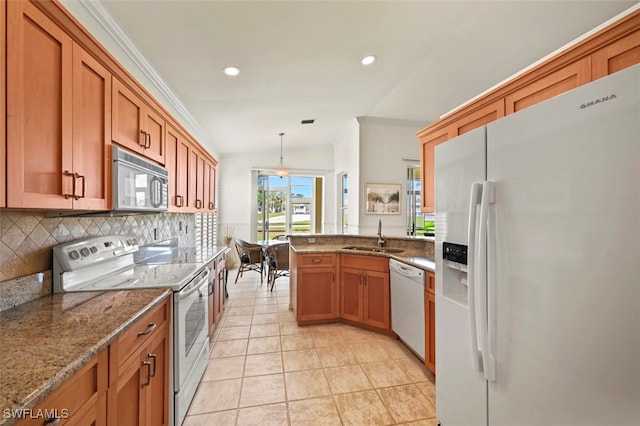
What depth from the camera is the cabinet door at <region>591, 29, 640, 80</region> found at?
3.99 feet

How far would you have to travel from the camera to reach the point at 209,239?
16.3 ft

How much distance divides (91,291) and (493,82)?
442 cm

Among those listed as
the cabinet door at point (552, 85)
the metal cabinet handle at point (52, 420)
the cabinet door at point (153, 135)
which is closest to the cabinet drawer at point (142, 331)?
the metal cabinet handle at point (52, 420)

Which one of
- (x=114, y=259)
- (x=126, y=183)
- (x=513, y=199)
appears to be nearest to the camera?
(x=513, y=199)

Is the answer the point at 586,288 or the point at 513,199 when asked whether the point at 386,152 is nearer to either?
the point at 513,199

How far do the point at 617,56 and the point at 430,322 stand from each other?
6.46 feet

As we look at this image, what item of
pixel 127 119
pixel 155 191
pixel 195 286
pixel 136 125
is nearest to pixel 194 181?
pixel 155 191

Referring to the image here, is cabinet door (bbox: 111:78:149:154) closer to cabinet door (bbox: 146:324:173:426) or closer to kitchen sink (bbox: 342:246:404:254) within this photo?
cabinet door (bbox: 146:324:173:426)

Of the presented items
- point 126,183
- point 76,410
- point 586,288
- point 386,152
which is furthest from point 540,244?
point 386,152

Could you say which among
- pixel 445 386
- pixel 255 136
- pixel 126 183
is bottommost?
pixel 445 386

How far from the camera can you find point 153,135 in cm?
206

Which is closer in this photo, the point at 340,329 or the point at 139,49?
the point at 139,49

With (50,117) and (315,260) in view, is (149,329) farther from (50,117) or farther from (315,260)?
(315,260)

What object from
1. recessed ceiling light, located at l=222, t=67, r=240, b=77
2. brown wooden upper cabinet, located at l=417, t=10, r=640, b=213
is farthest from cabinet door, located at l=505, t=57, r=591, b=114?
recessed ceiling light, located at l=222, t=67, r=240, b=77
